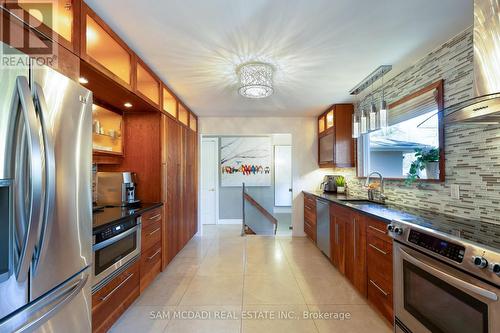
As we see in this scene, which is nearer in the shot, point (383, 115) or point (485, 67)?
point (485, 67)

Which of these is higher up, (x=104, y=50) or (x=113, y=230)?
(x=104, y=50)

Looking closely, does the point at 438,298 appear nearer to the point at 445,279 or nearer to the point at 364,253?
the point at 445,279

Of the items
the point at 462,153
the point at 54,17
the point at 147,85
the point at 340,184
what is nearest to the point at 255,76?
the point at 147,85

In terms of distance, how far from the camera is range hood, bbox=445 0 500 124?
1218mm

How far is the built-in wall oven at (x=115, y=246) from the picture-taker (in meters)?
1.62

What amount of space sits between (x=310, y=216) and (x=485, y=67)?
127 inches

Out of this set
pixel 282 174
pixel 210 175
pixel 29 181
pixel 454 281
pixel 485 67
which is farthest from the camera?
pixel 282 174

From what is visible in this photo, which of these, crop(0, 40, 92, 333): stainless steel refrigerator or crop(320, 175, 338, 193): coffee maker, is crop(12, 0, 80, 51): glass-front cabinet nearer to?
crop(0, 40, 92, 333): stainless steel refrigerator

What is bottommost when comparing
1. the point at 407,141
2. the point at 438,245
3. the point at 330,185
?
the point at 438,245

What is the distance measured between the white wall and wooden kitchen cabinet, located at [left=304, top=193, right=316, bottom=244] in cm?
23

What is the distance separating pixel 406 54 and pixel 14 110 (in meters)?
2.94

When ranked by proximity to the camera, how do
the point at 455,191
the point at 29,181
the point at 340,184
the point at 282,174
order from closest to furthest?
1. the point at 29,181
2. the point at 455,191
3. the point at 340,184
4. the point at 282,174

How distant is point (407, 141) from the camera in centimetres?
260

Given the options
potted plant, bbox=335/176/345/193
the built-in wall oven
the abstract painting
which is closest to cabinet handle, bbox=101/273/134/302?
the built-in wall oven
